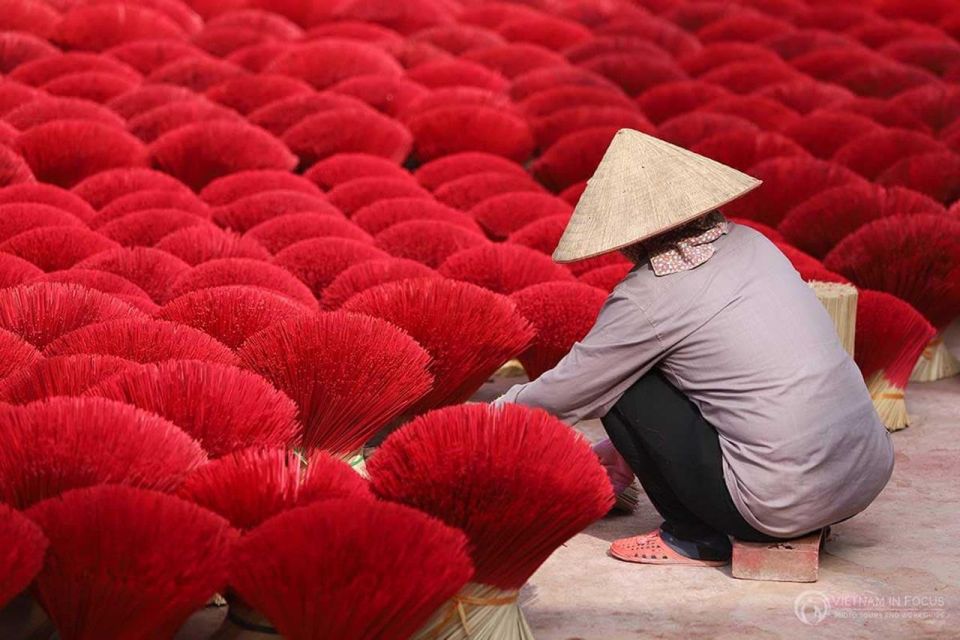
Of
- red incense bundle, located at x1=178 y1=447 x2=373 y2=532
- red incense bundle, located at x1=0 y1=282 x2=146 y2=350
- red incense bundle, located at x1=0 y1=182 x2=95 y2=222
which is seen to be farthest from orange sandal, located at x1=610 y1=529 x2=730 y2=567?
red incense bundle, located at x1=0 y1=182 x2=95 y2=222

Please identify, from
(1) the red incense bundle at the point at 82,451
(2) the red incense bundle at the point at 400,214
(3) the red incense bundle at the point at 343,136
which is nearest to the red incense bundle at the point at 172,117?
(3) the red incense bundle at the point at 343,136

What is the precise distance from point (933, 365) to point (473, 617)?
61.5 inches

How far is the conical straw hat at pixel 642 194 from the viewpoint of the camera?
6.45ft

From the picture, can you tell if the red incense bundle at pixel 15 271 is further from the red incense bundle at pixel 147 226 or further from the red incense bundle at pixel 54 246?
the red incense bundle at pixel 147 226

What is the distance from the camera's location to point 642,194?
2.01 metres

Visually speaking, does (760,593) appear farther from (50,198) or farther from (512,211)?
(50,198)

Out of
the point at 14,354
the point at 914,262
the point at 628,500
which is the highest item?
the point at 14,354

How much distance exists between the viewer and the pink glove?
2180mm

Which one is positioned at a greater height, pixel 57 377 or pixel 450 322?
pixel 57 377

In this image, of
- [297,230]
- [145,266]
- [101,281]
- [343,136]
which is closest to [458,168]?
[343,136]

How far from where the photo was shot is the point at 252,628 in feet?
5.66

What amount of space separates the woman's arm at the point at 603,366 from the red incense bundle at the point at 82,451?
470mm

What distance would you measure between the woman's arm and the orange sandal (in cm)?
20

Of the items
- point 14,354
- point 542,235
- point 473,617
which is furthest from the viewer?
point 542,235
